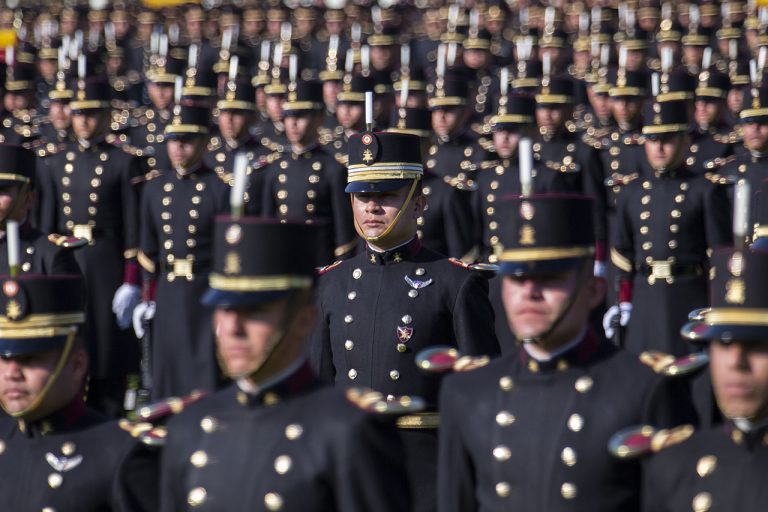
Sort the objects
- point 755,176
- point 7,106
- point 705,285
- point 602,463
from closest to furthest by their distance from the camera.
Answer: point 602,463 < point 705,285 < point 755,176 < point 7,106

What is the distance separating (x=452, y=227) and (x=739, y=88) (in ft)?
22.2

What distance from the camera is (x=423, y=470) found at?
8297 mm

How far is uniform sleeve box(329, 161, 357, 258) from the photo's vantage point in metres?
13.3

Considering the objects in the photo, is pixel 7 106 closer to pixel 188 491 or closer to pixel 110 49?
pixel 110 49

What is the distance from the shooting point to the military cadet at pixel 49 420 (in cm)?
628

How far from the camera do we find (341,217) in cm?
1366

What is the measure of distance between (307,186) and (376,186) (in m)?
5.71

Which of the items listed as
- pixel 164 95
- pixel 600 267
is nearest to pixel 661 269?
pixel 600 267

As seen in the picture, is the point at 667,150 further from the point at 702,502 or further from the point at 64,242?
the point at 702,502

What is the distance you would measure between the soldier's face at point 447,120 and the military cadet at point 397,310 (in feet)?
25.9

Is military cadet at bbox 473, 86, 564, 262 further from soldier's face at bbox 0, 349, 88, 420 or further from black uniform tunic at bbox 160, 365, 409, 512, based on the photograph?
black uniform tunic at bbox 160, 365, 409, 512

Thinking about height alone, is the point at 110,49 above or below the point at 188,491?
above

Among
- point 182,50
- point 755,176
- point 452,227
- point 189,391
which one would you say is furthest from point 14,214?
point 182,50

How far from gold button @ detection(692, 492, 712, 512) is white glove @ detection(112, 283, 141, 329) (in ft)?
27.8
